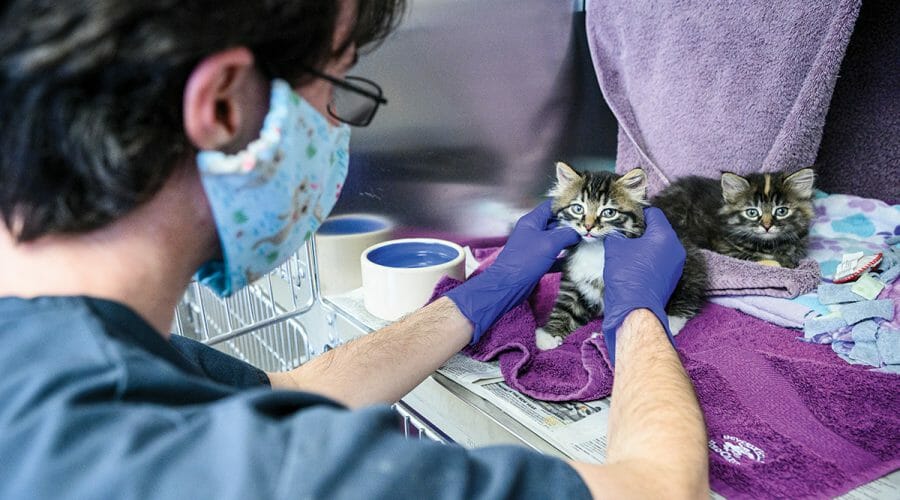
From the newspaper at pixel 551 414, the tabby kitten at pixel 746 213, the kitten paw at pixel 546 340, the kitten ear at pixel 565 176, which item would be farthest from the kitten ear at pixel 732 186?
the newspaper at pixel 551 414

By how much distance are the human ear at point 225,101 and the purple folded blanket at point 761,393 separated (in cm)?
63

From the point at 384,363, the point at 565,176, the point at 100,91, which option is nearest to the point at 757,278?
the point at 565,176

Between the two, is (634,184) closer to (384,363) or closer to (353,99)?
(384,363)

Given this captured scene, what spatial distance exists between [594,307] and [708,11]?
0.73 metres

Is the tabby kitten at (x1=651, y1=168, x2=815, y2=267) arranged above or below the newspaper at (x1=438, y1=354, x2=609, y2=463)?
above

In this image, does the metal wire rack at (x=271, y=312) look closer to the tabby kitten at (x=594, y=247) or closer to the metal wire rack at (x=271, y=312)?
the metal wire rack at (x=271, y=312)

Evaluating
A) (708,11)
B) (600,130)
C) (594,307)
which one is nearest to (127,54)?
(594,307)

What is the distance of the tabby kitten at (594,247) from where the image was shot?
4.13 feet

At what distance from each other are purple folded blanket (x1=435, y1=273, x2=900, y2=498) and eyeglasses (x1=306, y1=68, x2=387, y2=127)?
510 mm

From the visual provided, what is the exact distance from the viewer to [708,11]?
1.39 meters

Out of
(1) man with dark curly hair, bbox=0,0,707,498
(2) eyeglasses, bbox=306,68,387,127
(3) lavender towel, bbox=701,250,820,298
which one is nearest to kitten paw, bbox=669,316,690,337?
Result: (3) lavender towel, bbox=701,250,820,298

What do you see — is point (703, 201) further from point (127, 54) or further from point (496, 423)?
point (127, 54)

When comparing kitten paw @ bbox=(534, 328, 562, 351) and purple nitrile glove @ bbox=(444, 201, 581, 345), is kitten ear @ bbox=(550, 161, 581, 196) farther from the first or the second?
kitten paw @ bbox=(534, 328, 562, 351)

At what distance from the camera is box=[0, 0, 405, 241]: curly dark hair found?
1.39 ft
